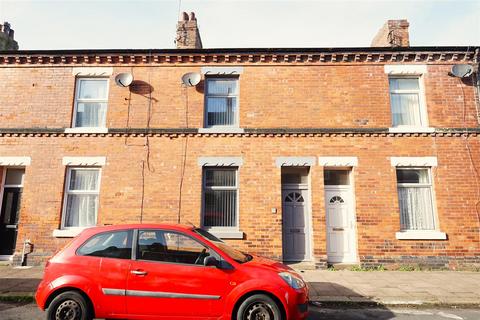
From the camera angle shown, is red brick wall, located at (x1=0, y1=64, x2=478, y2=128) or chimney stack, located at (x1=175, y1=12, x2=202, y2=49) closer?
red brick wall, located at (x1=0, y1=64, x2=478, y2=128)

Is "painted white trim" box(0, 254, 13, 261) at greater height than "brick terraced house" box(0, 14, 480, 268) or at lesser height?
lesser

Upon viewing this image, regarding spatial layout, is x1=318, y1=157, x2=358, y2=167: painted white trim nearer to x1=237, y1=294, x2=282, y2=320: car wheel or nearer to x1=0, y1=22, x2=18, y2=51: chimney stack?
x1=237, y1=294, x2=282, y2=320: car wheel

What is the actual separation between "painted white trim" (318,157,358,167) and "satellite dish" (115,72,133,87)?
6596mm

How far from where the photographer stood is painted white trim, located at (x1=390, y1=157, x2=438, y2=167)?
922 cm

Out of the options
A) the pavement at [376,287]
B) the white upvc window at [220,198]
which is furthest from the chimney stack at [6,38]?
the white upvc window at [220,198]

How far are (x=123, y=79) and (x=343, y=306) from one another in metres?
8.92

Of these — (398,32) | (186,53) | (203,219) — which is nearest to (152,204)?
(203,219)

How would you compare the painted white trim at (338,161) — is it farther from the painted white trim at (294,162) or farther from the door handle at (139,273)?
the door handle at (139,273)

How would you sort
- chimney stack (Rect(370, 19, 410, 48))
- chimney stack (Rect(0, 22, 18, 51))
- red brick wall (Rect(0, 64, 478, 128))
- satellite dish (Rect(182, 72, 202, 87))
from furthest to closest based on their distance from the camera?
1. chimney stack (Rect(0, 22, 18, 51))
2. chimney stack (Rect(370, 19, 410, 48))
3. satellite dish (Rect(182, 72, 202, 87))
4. red brick wall (Rect(0, 64, 478, 128))

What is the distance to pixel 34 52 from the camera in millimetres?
10055

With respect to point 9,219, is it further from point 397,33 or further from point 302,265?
point 397,33

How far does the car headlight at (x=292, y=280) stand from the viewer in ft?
14.7

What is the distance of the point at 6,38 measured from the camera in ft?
38.4

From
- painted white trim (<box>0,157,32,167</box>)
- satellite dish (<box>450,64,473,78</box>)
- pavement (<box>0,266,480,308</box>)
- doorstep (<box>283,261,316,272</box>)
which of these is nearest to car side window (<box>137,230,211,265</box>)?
pavement (<box>0,266,480,308</box>)
